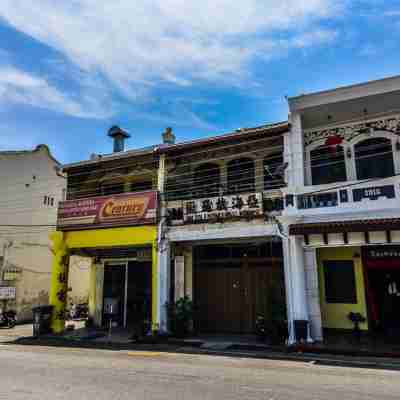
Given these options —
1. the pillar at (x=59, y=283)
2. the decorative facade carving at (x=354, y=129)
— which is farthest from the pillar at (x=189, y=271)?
the decorative facade carving at (x=354, y=129)

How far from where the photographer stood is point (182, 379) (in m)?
6.88

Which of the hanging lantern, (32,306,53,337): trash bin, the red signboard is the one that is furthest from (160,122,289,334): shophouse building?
(32,306,53,337): trash bin

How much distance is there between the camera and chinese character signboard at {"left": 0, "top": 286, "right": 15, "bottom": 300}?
1819cm

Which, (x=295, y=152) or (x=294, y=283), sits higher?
(x=295, y=152)

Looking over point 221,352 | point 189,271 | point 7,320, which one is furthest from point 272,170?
point 7,320

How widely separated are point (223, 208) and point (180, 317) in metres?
4.28

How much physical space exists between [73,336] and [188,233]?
620 centimetres

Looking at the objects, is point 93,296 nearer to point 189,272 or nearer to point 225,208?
point 189,272

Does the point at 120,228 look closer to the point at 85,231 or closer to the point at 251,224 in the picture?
the point at 85,231

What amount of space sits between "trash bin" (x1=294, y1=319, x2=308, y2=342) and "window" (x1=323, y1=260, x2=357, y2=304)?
9.44 ft

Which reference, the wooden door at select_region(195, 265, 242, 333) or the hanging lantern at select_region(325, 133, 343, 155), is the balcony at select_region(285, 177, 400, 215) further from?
the wooden door at select_region(195, 265, 242, 333)

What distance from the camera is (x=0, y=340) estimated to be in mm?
13297

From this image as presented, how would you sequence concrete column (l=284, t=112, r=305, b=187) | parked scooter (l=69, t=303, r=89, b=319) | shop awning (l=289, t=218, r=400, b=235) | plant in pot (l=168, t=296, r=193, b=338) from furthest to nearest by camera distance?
parked scooter (l=69, t=303, r=89, b=319)
plant in pot (l=168, t=296, r=193, b=338)
concrete column (l=284, t=112, r=305, b=187)
shop awning (l=289, t=218, r=400, b=235)

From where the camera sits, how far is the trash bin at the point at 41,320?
45.2ft
